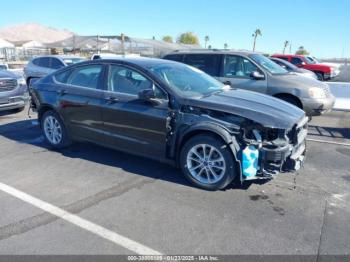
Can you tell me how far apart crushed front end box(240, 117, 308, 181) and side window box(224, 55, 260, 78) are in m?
4.09

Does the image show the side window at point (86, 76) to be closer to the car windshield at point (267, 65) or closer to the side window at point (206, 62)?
the side window at point (206, 62)

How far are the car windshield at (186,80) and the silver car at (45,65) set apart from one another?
881 centimetres

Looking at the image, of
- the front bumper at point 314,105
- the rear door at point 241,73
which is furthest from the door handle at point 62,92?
the front bumper at point 314,105

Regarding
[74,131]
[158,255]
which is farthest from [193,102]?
[74,131]

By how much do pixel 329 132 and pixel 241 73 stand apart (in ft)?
8.21

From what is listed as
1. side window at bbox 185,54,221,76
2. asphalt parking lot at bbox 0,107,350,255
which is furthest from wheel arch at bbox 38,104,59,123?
side window at bbox 185,54,221,76

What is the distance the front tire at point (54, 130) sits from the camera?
19.0 ft

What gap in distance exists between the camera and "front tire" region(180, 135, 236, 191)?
4074mm

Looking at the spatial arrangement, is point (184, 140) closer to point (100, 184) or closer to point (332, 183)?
point (100, 184)

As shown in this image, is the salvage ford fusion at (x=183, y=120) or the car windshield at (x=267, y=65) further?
the car windshield at (x=267, y=65)

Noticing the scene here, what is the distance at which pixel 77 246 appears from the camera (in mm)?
3039

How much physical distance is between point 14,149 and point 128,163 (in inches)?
90.3

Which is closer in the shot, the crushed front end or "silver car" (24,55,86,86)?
the crushed front end

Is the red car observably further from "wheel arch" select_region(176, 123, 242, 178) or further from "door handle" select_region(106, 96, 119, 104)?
"wheel arch" select_region(176, 123, 242, 178)
